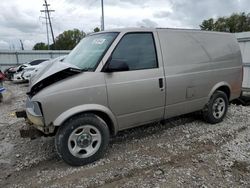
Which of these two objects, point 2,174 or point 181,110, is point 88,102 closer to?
point 2,174

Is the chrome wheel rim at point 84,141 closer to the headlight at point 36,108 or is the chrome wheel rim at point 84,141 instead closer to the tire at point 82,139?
the tire at point 82,139

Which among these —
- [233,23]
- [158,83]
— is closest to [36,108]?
[158,83]

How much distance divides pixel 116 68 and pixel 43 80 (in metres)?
1.10

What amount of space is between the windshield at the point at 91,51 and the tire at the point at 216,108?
106 inches

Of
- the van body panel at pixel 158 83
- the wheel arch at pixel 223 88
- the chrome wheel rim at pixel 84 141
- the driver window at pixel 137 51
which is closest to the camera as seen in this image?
the van body panel at pixel 158 83

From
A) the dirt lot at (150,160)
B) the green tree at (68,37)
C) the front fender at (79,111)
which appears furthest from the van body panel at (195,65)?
the green tree at (68,37)

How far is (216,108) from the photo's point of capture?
5.51 m

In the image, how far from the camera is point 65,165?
3.82 metres

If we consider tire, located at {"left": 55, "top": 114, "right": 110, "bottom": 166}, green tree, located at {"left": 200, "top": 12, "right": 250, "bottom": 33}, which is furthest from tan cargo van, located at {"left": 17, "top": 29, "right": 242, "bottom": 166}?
green tree, located at {"left": 200, "top": 12, "right": 250, "bottom": 33}

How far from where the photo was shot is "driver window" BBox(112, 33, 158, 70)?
3975 millimetres

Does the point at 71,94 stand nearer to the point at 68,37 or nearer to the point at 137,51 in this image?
the point at 137,51

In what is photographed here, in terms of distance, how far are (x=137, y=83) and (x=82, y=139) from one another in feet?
4.14

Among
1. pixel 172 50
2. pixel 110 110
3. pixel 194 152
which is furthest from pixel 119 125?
pixel 172 50

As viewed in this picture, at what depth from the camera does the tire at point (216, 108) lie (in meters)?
5.32
